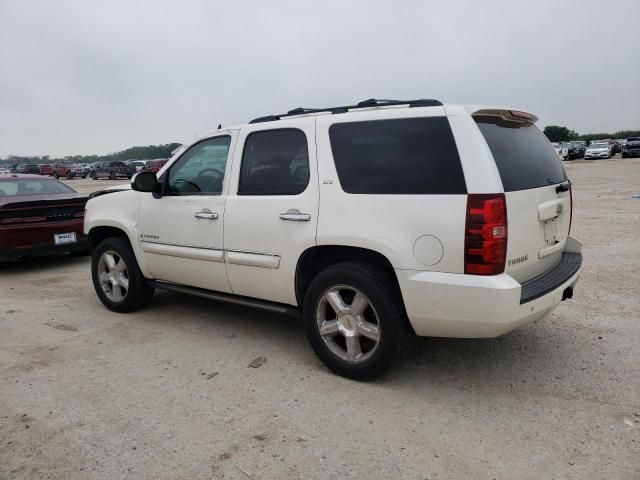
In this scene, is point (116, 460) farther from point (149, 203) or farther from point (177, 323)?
point (149, 203)

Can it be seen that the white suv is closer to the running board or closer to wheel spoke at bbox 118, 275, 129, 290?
the running board

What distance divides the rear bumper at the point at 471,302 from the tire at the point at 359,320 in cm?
13

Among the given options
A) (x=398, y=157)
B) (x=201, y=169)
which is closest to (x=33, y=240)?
(x=201, y=169)

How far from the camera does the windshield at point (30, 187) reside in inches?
308

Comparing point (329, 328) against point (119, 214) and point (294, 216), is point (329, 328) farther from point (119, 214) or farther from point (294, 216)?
point (119, 214)

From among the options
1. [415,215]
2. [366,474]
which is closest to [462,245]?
[415,215]

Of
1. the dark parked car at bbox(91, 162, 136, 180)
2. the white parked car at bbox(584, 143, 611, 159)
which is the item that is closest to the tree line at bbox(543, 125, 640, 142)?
the white parked car at bbox(584, 143, 611, 159)

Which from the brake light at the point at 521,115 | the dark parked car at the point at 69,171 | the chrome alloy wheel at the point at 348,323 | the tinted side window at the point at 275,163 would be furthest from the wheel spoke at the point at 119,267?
the dark parked car at the point at 69,171

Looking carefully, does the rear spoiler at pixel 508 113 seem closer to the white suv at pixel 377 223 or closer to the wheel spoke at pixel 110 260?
the white suv at pixel 377 223

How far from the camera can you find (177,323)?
191 inches

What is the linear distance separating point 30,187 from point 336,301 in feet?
22.5

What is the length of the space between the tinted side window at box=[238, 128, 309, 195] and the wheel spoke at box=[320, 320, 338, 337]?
98cm

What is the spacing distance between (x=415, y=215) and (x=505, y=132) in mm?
904

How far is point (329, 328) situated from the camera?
3570mm
